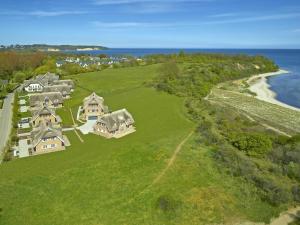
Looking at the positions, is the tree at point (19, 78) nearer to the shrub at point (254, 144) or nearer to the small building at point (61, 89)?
the small building at point (61, 89)

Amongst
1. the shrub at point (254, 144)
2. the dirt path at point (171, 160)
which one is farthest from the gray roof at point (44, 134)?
the shrub at point (254, 144)

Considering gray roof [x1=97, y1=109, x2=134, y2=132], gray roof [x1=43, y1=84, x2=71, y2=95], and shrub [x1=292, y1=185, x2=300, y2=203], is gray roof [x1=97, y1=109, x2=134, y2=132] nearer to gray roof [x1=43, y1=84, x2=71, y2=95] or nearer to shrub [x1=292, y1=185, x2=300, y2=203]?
shrub [x1=292, y1=185, x2=300, y2=203]

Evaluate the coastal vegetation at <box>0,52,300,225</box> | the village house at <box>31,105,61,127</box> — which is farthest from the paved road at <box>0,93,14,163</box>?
the coastal vegetation at <box>0,52,300,225</box>

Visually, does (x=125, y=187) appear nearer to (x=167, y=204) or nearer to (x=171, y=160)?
(x=167, y=204)

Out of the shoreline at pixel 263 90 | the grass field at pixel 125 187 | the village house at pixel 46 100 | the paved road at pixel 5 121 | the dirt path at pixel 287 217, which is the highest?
the village house at pixel 46 100

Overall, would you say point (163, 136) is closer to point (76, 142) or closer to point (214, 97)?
point (76, 142)

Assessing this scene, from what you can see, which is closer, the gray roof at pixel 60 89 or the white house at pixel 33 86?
the gray roof at pixel 60 89

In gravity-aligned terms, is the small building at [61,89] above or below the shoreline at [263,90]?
above
